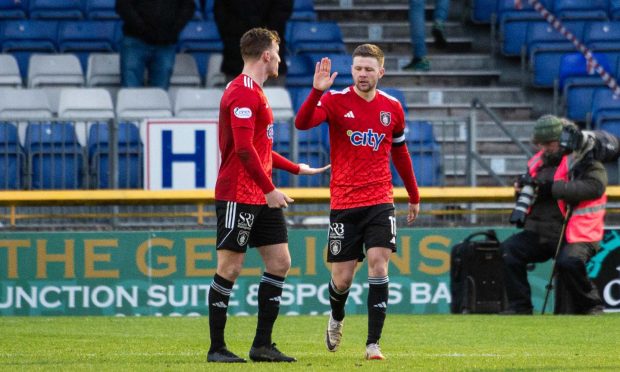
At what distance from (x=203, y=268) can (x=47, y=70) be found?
3.85 metres

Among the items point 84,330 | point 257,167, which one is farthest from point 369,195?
point 84,330

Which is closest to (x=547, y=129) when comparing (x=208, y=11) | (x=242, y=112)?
(x=242, y=112)

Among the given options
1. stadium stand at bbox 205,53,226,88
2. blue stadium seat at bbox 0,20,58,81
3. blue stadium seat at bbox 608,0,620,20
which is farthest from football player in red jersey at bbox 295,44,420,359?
blue stadium seat at bbox 608,0,620,20

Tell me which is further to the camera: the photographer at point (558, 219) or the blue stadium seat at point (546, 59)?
the blue stadium seat at point (546, 59)

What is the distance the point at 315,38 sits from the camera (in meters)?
19.3

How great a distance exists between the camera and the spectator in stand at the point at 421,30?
1891 centimetres

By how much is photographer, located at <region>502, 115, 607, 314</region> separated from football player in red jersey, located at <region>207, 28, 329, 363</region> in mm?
5500

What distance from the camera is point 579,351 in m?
10.5

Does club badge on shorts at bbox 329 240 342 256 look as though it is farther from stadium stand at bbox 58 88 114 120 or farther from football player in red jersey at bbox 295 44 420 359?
stadium stand at bbox 58 88 114 120

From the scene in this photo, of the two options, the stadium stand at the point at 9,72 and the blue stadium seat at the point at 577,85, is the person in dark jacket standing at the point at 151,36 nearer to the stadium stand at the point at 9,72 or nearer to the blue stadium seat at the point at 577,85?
the stadium stand at the point at 9,72

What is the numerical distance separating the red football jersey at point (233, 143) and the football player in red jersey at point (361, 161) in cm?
56

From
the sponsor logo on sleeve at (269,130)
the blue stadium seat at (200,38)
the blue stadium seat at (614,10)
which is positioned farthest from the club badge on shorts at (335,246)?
the blue stadium seat at (614,10)

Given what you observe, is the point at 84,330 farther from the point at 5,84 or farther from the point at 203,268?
the point at 5,84

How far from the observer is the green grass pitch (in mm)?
9062
